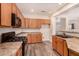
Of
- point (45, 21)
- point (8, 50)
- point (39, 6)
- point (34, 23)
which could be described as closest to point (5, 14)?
point (8, 50)

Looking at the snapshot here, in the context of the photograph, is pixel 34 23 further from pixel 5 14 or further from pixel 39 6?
pixel 5 14

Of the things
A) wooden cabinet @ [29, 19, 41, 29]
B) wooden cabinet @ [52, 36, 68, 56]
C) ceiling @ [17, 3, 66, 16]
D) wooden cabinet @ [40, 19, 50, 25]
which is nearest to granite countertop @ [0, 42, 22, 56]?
wooden cabinet @ [52, 36, 68, 56]

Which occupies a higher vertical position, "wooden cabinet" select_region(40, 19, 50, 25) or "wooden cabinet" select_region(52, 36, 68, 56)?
"wooden cabinet" select_region(40, 19, 50, 25)

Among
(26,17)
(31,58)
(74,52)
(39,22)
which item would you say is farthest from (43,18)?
(31,58)

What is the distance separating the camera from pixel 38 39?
25.7 ft

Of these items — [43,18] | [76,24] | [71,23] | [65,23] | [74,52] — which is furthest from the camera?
[43,18]

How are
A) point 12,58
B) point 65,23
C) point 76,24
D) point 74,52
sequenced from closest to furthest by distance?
point 12,58 < point 74,52 < point 76,24 < point 65,23

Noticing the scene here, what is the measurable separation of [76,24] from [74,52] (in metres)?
5.60

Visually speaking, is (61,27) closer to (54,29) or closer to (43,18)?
(54,29)

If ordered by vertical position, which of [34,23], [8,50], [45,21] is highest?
[45,21]

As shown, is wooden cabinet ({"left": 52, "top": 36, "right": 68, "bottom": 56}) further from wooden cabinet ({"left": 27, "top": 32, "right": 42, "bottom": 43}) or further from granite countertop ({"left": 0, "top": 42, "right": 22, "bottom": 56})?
wooden cabinet ({"left": 27, "top": 32, "right": 42, "bottom": 43})

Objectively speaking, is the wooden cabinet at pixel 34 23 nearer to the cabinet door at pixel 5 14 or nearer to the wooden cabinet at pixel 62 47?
the wooden cabinet at pixel 62 47

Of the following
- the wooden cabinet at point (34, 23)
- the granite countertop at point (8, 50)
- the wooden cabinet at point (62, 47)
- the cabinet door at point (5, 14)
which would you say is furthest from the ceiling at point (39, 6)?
the granite countertop at point (8, 50)

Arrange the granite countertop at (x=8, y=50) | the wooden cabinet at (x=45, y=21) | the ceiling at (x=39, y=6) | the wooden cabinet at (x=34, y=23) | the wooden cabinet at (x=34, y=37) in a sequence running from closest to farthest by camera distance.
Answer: the granite countertop at (x=8, y=50)
the ceiling at (x=39, y=6)
the wooden cabinet at (x=34, y=37)
the wooden cabinet at (x=34, y=23)
the wooden cabinet at (x=45, y=21)
